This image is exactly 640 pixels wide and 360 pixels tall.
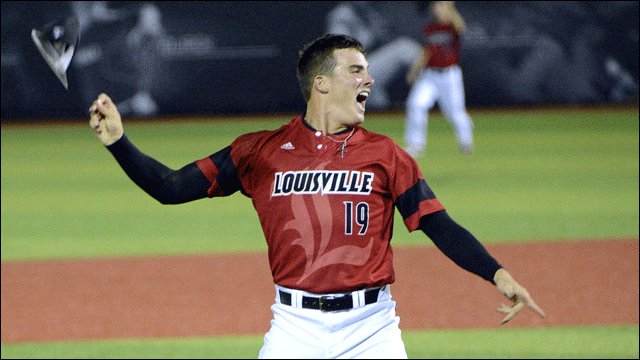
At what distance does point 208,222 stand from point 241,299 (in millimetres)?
3220

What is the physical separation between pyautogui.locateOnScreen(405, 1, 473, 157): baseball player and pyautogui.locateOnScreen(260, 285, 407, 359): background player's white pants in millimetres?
9634

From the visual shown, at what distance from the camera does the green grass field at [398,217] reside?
5418 millimetres

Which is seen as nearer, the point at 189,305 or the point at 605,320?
the point at 605,320

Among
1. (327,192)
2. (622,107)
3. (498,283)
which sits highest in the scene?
(327,192)

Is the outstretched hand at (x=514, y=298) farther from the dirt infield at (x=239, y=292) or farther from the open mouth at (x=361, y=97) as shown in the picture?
the dirt infield at (x=239, y=292)

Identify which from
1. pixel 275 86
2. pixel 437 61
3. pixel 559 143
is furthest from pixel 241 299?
pixel 275 86

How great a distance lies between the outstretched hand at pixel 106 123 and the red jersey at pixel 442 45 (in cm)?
1025

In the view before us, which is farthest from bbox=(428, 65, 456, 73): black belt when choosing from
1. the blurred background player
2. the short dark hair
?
the short dark hair

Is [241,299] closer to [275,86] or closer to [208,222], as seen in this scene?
[208,222]

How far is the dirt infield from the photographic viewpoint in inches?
229

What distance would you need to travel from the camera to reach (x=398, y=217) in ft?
32.3

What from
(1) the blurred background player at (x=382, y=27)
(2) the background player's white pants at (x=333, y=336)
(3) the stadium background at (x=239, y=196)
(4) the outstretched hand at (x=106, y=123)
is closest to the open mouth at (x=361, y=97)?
(2) the background player's white pants at (x=333, y=336)

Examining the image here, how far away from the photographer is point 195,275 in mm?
7051

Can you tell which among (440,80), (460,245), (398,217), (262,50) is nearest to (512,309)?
(460,245)
